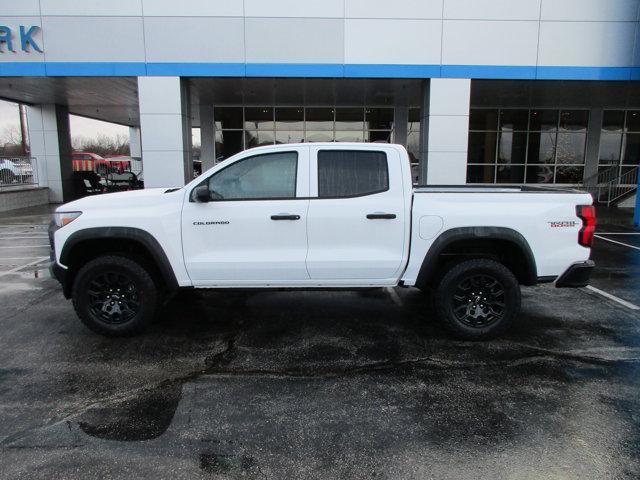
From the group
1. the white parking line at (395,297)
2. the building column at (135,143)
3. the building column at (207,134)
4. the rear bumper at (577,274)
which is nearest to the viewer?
the rear bumper at (577,274)

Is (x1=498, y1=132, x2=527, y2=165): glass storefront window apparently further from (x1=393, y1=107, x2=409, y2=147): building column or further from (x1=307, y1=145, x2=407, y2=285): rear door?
(x1=307, y1=145, x2=407, y2=285): rear door

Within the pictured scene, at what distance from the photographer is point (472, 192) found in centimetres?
509

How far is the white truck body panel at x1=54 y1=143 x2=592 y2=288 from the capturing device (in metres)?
4.96

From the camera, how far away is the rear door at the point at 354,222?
4.96 meters

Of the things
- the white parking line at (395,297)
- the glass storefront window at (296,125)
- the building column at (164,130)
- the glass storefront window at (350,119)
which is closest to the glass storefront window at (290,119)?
the glass storefront window at (296,125)

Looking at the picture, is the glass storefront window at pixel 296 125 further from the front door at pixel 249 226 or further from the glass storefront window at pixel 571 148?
the front door at pixel 249 226

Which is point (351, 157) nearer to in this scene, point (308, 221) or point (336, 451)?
point (308, 221)

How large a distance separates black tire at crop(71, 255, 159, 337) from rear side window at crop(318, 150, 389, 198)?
6.76 feet

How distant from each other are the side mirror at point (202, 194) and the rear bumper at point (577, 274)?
12.1 ft

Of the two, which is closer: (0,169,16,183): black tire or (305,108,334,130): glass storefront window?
(0,169,16,183): black tire

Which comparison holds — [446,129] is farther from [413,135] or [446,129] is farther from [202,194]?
[202,194]

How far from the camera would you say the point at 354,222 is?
4.96 m

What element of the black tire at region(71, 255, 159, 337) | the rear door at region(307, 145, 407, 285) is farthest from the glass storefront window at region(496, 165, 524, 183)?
the black tire at region(71, 255, 159, 337)

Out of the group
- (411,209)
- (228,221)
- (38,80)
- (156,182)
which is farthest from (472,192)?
(38,80)
